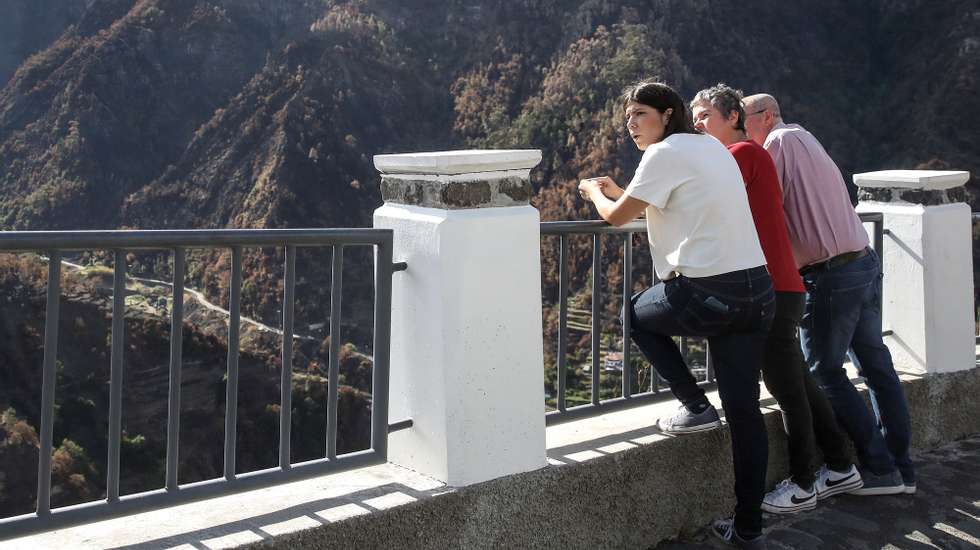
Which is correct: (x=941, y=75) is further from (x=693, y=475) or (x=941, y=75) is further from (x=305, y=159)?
(x=693, y=475)

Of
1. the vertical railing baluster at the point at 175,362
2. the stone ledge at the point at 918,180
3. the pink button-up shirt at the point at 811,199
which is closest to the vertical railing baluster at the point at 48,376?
the vertical railing baluster at the point at 175,362

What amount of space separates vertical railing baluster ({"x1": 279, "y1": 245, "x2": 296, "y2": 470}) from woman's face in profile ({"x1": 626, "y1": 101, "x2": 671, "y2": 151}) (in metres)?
0.98

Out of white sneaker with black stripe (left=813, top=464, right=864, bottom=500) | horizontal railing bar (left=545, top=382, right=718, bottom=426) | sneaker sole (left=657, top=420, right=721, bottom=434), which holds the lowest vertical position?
white sneaker with black stripe (left=813, top=464, right=864, bottom=500)

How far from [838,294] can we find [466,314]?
1.36 meters

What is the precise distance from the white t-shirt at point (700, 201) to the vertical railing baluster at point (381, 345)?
0.69 meters

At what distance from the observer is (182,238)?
2.36 meters

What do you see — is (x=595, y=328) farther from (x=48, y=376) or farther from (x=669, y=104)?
(x=48, y=376)

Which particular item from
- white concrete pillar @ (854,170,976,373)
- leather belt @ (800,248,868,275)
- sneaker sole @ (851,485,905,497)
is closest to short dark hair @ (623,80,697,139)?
leather belt @ (800,248,868,275)

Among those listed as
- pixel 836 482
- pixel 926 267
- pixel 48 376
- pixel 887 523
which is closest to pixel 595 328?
pixel 836 482

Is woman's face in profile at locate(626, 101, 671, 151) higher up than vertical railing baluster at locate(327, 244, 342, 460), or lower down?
higher up

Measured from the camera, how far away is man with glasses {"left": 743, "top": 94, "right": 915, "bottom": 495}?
322 cm

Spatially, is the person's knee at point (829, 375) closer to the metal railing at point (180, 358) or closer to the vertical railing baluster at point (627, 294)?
the vertical railing baluster at point (627, 294)

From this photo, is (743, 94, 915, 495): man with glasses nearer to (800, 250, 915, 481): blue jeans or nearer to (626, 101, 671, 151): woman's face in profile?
(800, 250, 915, 481): blue jeans

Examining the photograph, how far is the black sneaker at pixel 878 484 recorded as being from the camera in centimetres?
353
